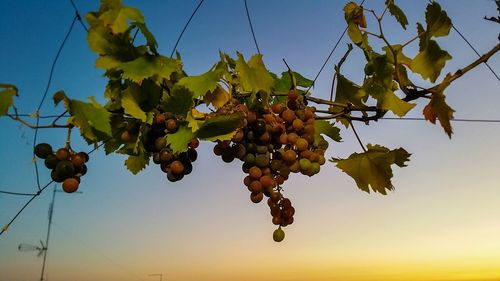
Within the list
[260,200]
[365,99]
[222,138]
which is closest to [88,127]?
[222,138]

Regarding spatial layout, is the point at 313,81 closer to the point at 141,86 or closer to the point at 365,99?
the point at 365,99

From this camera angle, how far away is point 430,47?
163cm

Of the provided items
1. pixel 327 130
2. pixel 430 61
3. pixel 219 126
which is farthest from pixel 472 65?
pixel 219 126

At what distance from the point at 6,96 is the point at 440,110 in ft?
4.78

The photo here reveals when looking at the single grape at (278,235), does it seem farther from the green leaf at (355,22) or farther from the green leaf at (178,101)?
the green leaf at (355,22)

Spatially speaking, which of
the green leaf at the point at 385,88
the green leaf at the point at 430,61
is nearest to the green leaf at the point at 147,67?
the green leaf at the point at 385,88

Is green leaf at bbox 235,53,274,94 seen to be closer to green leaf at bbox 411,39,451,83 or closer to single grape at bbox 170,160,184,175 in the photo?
single grape at bbox 170,160,184,175

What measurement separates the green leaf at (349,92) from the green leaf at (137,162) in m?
0.89

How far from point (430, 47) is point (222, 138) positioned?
847 millimetres

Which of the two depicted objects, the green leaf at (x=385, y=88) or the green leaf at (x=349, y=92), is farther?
the green leaf at (x=349, y=92)

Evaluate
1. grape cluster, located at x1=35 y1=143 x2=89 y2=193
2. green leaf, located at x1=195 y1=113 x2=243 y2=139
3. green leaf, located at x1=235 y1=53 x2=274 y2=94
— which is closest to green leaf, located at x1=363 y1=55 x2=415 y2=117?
green leaf, located at x1=235 y1=53 x2=274 y2=94

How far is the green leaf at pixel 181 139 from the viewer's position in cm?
147

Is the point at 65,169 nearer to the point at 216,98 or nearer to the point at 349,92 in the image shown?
the point at 216,98

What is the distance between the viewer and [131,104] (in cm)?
143
